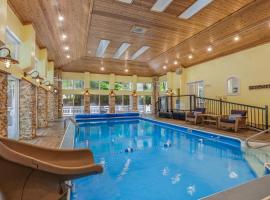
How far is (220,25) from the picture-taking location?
285 inches

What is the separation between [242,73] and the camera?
910 cm

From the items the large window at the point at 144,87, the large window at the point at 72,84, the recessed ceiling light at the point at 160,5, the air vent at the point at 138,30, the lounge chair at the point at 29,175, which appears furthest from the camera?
the large window at the point at 144,87

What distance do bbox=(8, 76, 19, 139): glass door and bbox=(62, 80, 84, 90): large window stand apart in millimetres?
9176

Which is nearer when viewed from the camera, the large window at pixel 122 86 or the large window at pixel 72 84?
the large window at pixel 72 84

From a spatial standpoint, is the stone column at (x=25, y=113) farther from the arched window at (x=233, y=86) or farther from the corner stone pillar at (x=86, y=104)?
the arched window at (x=233, y=86)

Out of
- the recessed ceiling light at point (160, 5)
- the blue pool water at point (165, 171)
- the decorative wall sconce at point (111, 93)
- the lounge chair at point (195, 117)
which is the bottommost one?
the blue pool water at point (165, 171)

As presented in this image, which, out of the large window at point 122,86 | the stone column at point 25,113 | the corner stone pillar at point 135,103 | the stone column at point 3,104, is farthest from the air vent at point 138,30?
the corner stone pillar at point 135,103

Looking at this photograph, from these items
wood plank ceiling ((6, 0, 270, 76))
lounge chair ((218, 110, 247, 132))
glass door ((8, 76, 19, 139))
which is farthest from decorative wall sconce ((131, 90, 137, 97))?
glass door ((8, 76, 19, 139))

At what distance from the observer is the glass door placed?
19.4 ft

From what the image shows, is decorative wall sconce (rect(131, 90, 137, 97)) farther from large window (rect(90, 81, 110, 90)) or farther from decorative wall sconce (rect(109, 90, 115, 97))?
large window (rect(90, 81, 110, 90))

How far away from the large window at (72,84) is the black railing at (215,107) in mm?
6764

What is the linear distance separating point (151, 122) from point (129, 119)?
2.43 m

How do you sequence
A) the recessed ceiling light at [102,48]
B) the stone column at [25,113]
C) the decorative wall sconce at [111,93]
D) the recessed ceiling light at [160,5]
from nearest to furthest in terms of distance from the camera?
the recessed ceiling light at [160,5] → the stone column at [25,113] → the recessed ceiling light at [102,48] → the decorative wall sconce at [111,93]

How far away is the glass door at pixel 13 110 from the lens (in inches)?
233
